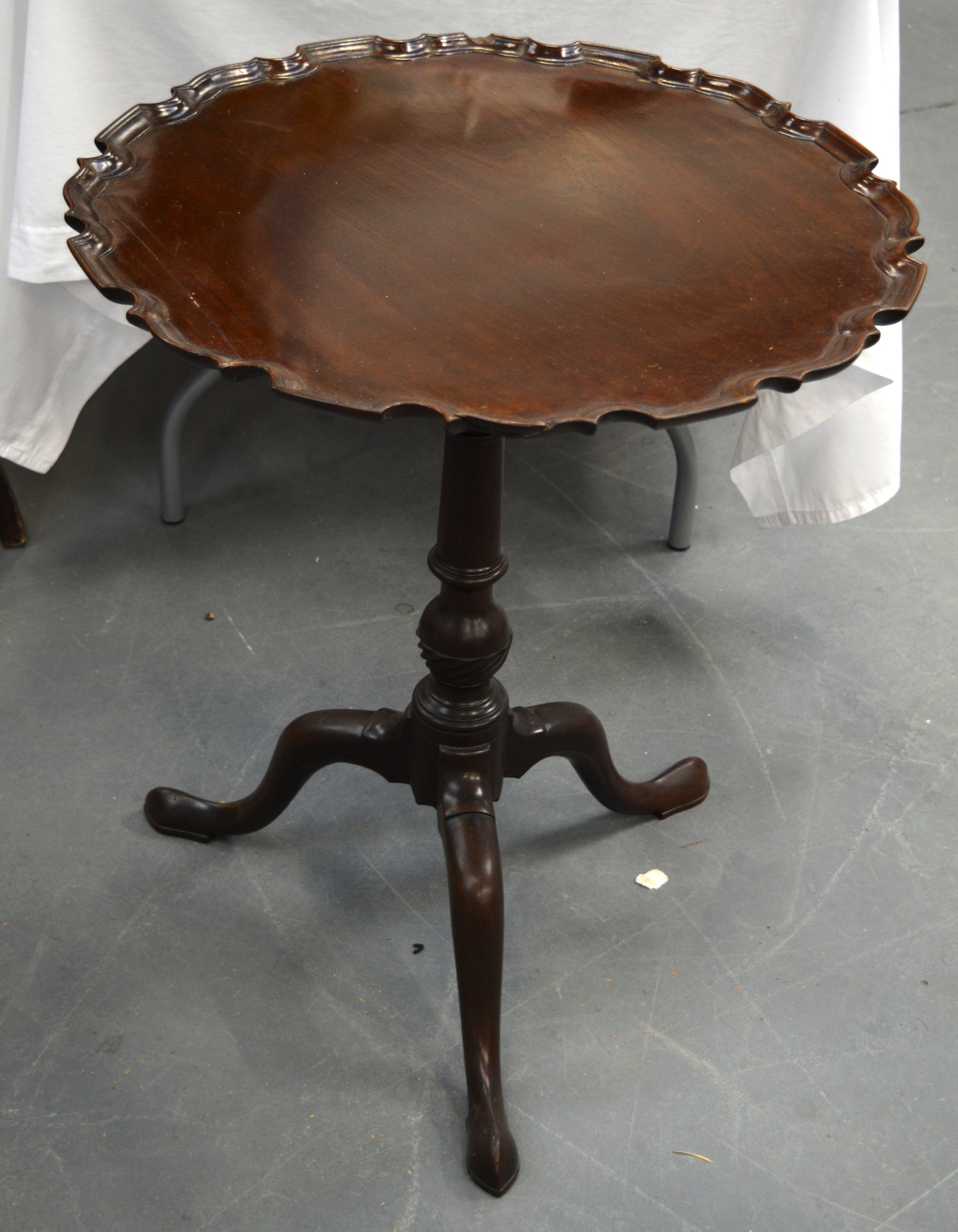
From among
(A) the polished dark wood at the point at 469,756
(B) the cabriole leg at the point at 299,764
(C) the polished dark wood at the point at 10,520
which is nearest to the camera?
(A) the polished dark wood at the point at 469,756

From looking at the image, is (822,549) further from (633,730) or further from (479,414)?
(479,414)

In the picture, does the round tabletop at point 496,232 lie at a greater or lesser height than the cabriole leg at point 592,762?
greater

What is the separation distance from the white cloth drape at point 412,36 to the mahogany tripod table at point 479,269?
25 centimetres

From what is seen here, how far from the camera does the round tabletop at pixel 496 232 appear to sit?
784 mm

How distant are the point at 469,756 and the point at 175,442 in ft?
2.62

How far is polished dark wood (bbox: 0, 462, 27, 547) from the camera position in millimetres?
1688

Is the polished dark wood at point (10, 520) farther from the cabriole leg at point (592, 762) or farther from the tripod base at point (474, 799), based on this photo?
the cabriole leg at point (592, 762)

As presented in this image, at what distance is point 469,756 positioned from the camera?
1.19 m

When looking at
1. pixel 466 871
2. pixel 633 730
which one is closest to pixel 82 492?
pixel 633 730

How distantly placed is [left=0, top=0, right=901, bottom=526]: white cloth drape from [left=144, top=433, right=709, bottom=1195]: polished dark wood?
0.50 metres

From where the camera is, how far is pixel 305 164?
39.4 inches

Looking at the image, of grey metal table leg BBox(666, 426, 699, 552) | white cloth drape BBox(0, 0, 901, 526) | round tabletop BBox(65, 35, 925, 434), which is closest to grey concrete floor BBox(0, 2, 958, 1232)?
grey metal table leg BBox(666, 426, 699, 552)

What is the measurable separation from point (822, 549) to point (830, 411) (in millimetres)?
420

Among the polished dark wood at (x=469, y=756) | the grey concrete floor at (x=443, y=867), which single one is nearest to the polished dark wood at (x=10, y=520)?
the grey concrete floor at (x=443, y=867)
